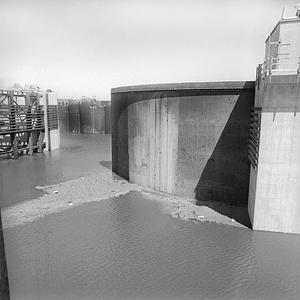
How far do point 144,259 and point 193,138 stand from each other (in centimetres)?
945

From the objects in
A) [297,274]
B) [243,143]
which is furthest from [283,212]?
[243,143]

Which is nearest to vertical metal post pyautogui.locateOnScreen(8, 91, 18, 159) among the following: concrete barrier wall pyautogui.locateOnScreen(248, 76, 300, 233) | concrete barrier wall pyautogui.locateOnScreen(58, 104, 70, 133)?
concrete barrier wall pyautogui.locateOnScreen(248, 76, 300, 233)

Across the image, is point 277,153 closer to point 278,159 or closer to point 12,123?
point 278,159

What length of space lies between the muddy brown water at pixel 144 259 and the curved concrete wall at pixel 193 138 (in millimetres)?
3983

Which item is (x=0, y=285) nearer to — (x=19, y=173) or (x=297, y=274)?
(x=297, y=274)

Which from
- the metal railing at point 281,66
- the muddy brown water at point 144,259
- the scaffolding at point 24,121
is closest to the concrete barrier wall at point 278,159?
the metal railing at point 281,66

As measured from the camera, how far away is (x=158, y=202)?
18.5 m

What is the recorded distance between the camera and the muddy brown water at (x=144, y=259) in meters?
9.77

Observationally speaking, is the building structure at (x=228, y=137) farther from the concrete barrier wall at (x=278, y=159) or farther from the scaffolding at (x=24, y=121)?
the scaffolding at (x=24, y=121)

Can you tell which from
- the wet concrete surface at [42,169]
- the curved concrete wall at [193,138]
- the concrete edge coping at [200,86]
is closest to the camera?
the concrete edge coping at [200,86]

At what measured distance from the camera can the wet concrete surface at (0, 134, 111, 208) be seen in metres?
20.3

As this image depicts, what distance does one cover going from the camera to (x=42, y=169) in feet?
90.9

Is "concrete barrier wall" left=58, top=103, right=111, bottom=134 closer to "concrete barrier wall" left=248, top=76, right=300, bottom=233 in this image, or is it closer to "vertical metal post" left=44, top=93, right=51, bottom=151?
"vertical metal post" left=44, top=93, right=51, bottom=151

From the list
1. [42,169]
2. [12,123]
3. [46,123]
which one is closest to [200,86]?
[42,169]
